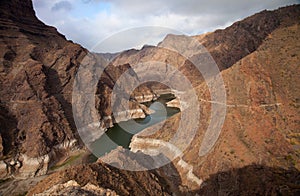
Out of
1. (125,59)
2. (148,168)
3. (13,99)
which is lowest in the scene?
(148,168)

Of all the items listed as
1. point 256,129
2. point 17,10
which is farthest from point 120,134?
point 17,10

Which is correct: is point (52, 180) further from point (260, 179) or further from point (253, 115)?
point (253, 115)

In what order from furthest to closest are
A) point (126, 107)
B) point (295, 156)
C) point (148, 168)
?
point (126, 107) < point (148, 168) < point (295, 156)

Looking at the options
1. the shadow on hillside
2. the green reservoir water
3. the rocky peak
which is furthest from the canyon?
the green reservoir water

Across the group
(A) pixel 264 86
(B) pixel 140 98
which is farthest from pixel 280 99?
(B) pixel 140 98

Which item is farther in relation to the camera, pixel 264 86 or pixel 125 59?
pixel 125 59

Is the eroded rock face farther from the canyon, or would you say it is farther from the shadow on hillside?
the shadow on hillside
